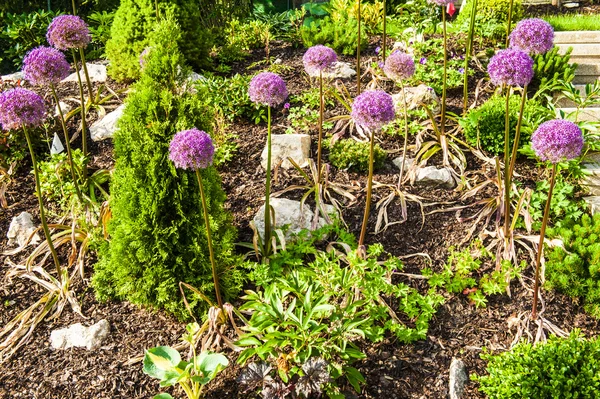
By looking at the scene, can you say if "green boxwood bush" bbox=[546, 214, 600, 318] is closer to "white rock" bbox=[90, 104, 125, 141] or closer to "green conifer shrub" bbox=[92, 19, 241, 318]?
"green conifer shrub" bbox=[92, 19, 241, 318]

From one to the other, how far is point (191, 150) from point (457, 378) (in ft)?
7.26

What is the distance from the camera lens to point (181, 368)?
11.3 ft

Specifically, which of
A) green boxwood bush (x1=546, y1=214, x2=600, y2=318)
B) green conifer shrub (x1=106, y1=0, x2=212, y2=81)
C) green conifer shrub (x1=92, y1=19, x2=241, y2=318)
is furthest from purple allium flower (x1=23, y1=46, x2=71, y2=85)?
green boxwood bush (x1=546, y1=214, x2=600, y2=318)

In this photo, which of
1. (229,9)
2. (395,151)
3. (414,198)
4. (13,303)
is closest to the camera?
(13,303)

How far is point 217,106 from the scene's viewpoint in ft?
19.4

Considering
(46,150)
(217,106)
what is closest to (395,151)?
(217,106)

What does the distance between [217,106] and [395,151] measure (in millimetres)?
1824

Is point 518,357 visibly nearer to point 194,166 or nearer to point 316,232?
point 316,232

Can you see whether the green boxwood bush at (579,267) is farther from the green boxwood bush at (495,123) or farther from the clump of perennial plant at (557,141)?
the green boxwood bush at (495,123)

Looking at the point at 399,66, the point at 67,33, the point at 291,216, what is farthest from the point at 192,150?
the point at 399,66

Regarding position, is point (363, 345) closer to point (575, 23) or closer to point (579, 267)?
point (579, 267)

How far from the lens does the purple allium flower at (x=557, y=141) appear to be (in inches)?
134

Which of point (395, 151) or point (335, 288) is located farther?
point (395, 151)

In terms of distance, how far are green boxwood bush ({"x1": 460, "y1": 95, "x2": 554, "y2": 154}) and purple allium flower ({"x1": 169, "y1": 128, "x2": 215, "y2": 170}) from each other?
3.11 metres
